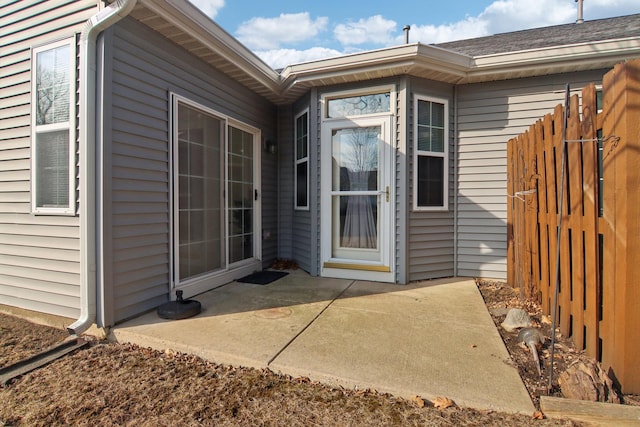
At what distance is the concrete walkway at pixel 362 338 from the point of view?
1972mm

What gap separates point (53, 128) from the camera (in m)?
2.89

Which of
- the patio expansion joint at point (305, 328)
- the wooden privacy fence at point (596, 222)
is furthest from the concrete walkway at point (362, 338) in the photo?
the wooden privacy fence at point (596, 222)

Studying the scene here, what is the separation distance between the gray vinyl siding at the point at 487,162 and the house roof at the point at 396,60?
0.22 meters

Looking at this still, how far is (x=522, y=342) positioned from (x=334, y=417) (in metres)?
1.65

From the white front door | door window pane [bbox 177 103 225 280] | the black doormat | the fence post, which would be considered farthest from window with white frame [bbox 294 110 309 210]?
the fence post

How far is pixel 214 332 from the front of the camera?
268 cm

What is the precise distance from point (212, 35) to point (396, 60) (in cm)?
211

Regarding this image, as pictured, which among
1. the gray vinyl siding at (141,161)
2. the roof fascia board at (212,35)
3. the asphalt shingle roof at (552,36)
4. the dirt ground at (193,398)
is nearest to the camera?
the dirt ground at (193,398)

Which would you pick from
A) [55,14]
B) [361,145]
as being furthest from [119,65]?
[361,145]

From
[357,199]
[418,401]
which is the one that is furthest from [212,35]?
[418,401]

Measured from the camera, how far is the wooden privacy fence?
5.89 ft

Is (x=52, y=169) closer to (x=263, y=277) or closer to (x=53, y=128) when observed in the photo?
(x=53, y=128)

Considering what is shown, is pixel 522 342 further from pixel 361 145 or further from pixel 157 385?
pixel 361 145

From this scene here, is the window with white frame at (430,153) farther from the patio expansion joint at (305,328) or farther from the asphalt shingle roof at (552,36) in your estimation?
the patio expansion joint at (305,328)
